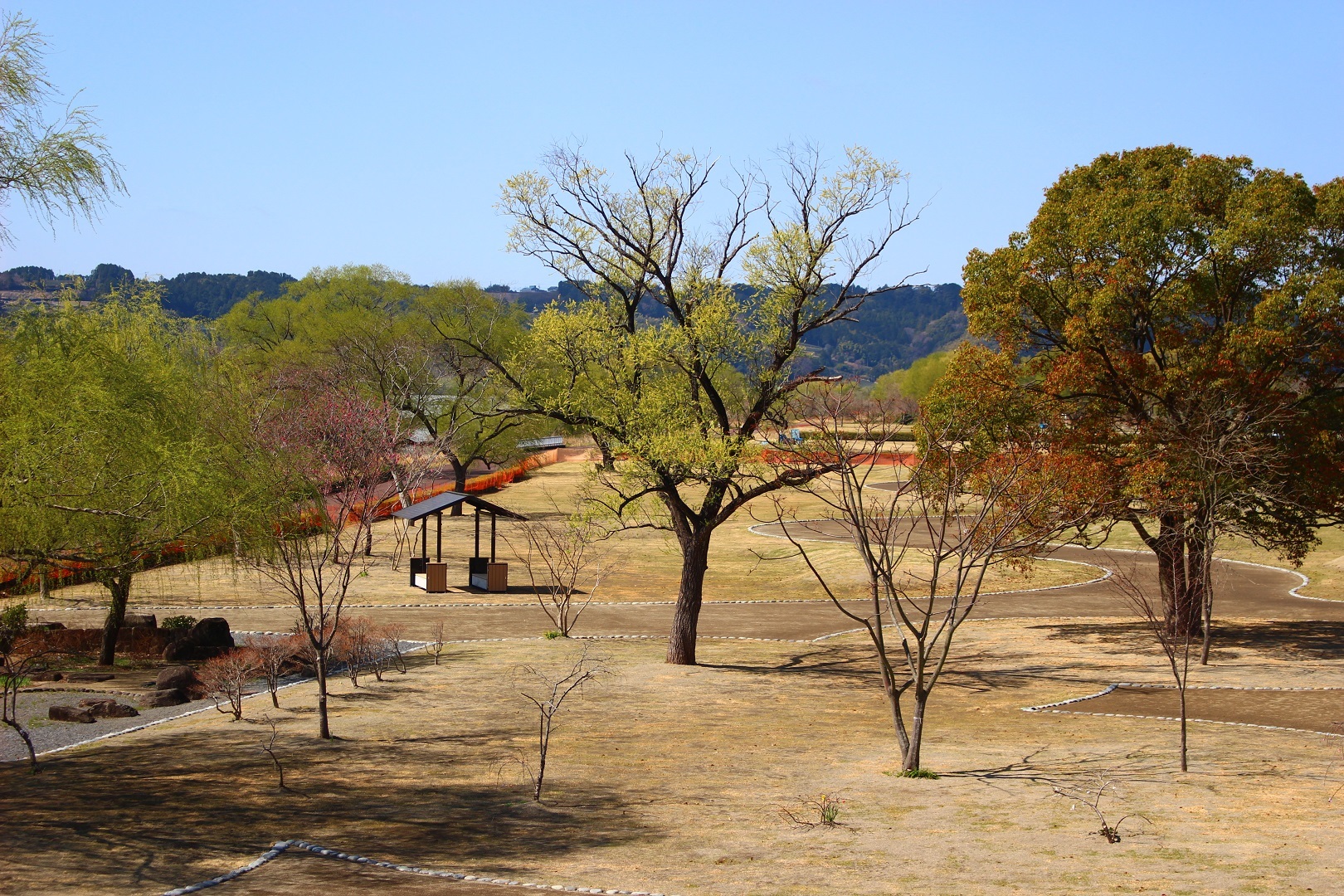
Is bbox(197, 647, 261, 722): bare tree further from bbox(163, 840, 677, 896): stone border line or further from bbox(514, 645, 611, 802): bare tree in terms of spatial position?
bbox(163, 840, 677, 896): stone border line

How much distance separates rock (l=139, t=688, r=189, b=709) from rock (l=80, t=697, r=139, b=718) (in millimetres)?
712

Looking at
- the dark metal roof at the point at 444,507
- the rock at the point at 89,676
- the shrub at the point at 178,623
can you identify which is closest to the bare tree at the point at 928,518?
the dark metal roof at the point at 444,507

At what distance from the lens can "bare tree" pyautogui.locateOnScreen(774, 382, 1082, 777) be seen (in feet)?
45.0

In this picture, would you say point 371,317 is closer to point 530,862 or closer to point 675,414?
point 675,414

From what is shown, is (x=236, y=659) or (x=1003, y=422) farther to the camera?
(x=1003, y=422)

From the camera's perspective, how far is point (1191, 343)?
2395 cm

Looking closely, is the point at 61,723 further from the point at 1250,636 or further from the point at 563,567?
the point at 1250,636

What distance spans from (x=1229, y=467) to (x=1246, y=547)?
23.7 metres

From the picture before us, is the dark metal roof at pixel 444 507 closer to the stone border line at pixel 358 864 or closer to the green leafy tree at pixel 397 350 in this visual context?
the green leafy tree at pixel 397 350

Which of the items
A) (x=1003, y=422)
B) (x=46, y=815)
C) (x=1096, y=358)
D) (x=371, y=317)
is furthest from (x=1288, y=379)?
(x=371, y=317)

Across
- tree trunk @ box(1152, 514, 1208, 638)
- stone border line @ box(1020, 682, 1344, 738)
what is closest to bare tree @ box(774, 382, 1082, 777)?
stone border line @ box(1020, 682, 1344, 738)

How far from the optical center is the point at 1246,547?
41.5m

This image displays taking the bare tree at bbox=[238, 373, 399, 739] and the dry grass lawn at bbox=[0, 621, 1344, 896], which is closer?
the dry grass lawn at bbox=[0, 621, 1344, 896]

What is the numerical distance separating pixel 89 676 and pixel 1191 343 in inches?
931
